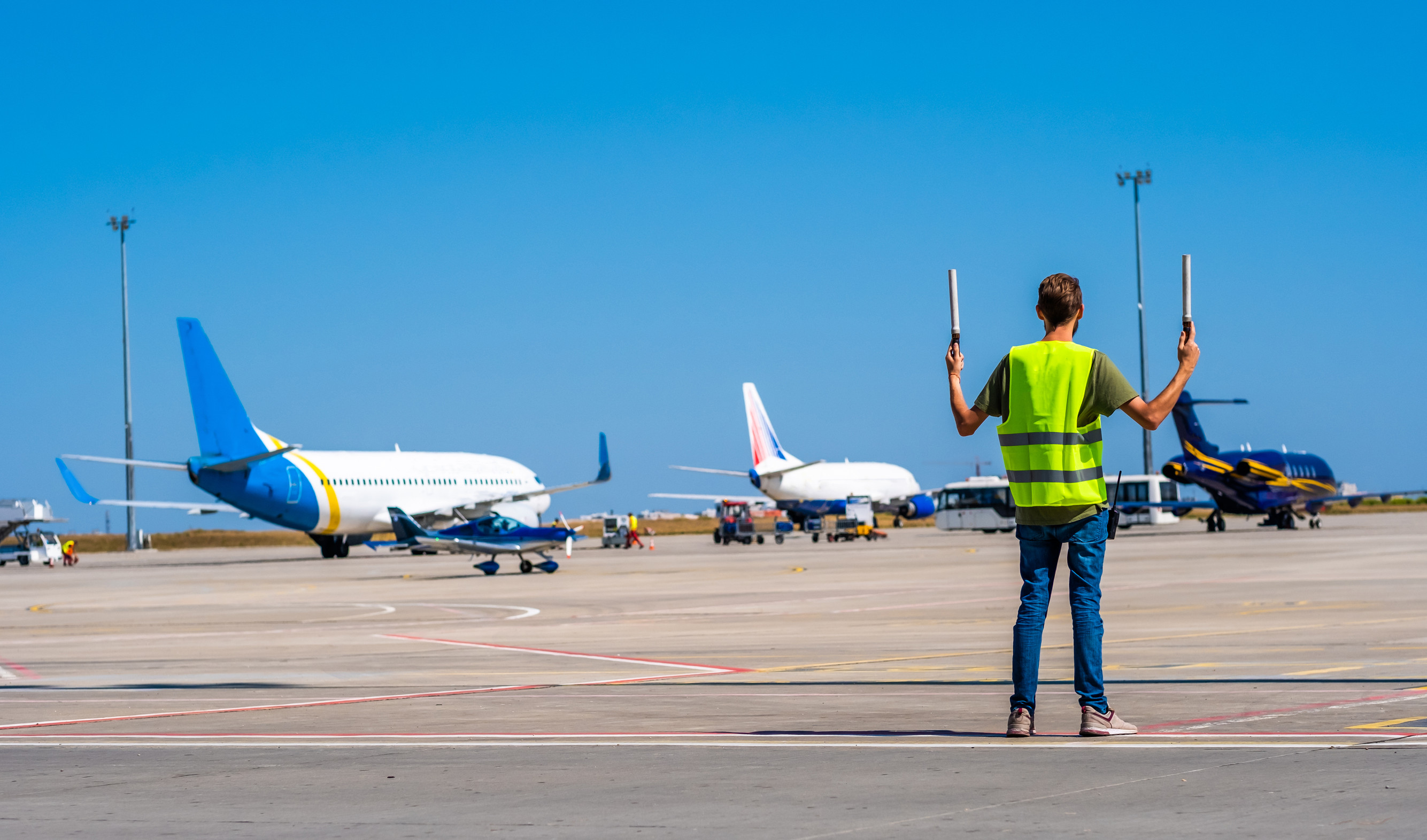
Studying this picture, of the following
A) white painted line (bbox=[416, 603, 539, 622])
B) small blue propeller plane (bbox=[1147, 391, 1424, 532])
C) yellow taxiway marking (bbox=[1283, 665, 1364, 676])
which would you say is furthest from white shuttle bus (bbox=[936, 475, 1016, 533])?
yellow taxiway marking (bbox=[1283, 665, 1364, 676])

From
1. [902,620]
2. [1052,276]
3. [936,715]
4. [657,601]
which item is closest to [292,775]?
[936,715]

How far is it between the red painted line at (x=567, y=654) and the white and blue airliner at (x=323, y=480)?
39357mm

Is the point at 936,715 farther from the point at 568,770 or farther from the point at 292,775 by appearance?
the point at 292,775

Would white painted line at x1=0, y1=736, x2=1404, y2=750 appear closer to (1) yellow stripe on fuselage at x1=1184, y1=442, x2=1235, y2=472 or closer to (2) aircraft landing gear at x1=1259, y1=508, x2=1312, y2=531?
(1) yellow stripe on fuselage at x1=1184, y1=442, x2=1235, y2=472

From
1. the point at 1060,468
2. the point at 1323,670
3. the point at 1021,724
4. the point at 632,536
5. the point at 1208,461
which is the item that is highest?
the point at 1208,461

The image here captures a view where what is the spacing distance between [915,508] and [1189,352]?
97966 mm

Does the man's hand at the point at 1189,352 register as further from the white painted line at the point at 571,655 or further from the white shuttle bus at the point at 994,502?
the white shuttle bus at the point at 994,502

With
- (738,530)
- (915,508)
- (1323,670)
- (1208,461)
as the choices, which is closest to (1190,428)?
(1208,461)

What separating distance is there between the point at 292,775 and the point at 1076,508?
13.4 feet

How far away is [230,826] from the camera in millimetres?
6090

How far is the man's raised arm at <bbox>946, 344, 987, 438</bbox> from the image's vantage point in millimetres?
8125

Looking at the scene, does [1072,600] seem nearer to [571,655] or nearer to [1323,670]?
[1323,670]

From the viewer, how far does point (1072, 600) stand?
820cm

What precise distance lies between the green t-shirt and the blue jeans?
4cm
